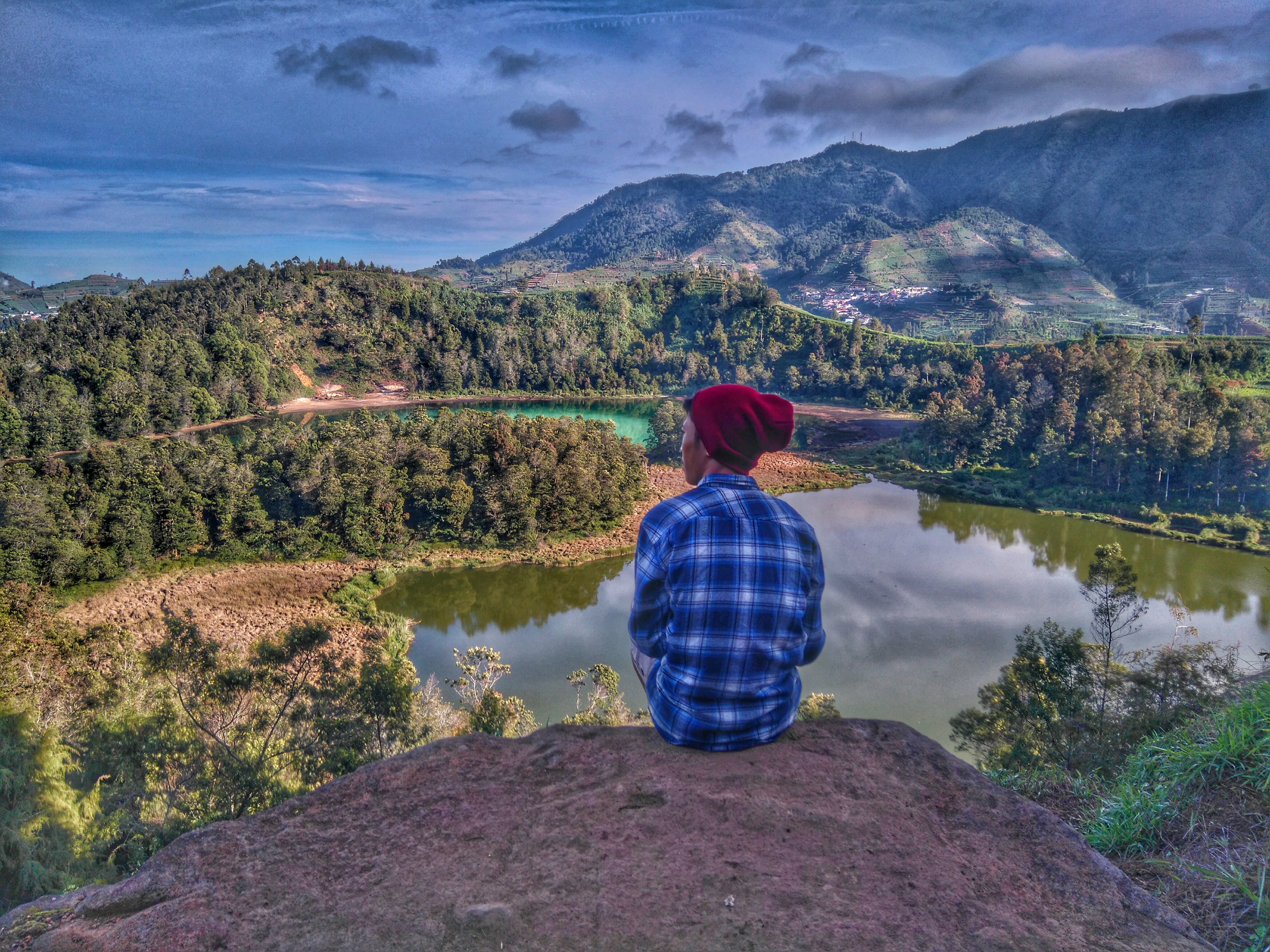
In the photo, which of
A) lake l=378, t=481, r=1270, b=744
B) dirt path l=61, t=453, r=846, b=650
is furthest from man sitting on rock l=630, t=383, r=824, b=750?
dirt path l=61, t=453, r=846, b=650

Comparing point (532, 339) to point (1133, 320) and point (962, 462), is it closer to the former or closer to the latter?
Answer: point (962, 462)

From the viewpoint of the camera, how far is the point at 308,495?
70.8 feet

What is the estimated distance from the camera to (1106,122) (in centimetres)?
13425

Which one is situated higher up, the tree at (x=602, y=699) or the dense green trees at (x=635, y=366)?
the dense green trees at (x=635, y=366)

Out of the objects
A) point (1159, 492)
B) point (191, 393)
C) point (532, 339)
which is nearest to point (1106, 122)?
point (532, 339)

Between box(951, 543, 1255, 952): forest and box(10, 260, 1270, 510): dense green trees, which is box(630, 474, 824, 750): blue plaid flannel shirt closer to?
box(951, 543, 1255, 952): forest

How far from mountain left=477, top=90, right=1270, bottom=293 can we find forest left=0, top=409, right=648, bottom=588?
80534 mm

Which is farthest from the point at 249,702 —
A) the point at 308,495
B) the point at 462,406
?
the point at 462,406

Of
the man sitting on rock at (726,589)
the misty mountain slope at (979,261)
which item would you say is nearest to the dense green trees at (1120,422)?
the man sitting on rock at (726,589)

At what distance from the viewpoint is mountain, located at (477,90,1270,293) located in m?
89.1

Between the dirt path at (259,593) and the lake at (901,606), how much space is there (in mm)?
833

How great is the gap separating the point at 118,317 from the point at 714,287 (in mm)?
51144

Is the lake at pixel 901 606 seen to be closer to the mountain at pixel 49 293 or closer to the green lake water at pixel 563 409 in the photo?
the green lake water at pixel 563 409

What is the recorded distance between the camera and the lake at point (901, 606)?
46.3 feet
